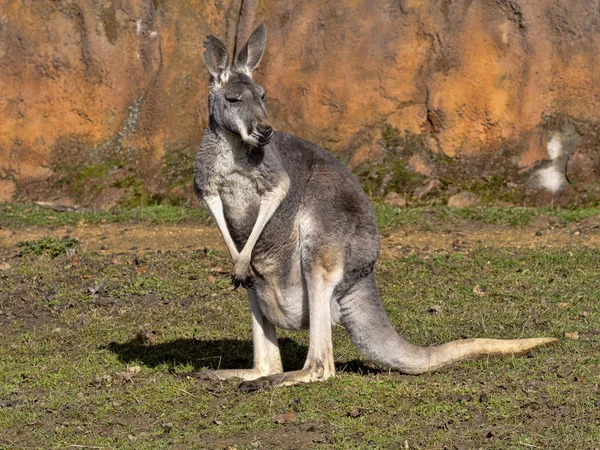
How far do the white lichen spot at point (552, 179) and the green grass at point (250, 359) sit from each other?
2008 millimetres

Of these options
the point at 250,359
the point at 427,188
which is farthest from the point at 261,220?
the point at 427,188

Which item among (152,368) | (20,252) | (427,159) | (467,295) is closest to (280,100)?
(427,159)

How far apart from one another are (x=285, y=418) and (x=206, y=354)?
1.56 m

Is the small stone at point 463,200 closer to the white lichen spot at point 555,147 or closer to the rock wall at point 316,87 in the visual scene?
the rock wall at point 316,87

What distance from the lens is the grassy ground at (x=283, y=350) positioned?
4.50 m

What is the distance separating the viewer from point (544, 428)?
172 inches

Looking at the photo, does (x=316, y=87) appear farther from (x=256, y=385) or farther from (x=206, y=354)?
(x=256, y=385)

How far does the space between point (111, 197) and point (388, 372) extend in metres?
6.00

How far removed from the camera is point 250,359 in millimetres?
5934

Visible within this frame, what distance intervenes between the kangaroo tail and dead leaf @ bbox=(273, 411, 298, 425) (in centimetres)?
77

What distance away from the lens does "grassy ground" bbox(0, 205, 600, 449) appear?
450 cm

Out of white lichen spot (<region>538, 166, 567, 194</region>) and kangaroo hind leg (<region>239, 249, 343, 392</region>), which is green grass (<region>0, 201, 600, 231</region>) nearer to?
white lichen spot (<region>538, 166, 567, 194</region>)

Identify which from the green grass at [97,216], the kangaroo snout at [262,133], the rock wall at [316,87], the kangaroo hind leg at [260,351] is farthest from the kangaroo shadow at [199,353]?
the rock wall at [316,87]

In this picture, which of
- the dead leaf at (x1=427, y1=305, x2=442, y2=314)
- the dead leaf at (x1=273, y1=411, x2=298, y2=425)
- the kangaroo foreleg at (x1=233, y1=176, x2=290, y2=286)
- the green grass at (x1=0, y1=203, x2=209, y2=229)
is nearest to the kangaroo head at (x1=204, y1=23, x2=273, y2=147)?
the kangaroo foreleg at (x1=233, y1=176, x2=290, y2=286)
